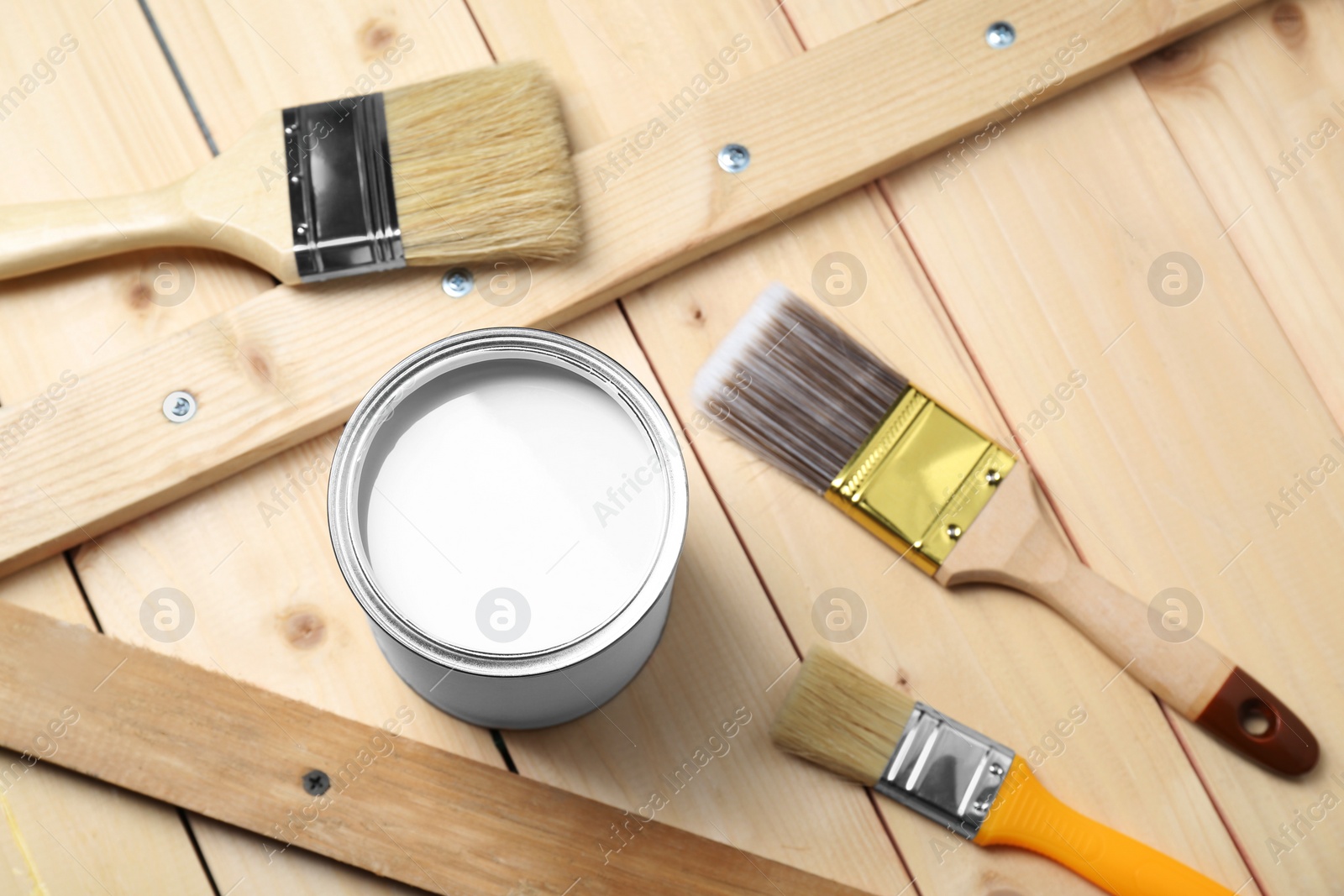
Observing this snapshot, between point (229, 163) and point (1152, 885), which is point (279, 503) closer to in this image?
point (229, 163)

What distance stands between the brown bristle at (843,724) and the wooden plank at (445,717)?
0.03 metres

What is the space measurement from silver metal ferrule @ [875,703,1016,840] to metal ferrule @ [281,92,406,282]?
642 mm

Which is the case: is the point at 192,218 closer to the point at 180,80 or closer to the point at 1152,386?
the point at 180,80

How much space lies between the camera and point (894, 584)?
3.59 ft

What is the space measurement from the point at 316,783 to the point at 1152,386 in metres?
0.88

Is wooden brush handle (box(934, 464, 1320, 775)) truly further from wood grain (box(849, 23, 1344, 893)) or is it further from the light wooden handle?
the light wooden handle

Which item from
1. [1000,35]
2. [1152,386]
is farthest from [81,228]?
[1152,386]

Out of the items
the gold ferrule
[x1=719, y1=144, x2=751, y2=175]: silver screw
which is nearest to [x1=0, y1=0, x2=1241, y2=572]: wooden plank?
[x1=719, y1=144, x2=751, y2=175]: silver screw

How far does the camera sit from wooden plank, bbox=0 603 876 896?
39.4 inches

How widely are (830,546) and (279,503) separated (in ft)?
1.71

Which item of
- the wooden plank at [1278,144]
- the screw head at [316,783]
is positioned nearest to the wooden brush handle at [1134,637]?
the wooden plank at [1278,144]

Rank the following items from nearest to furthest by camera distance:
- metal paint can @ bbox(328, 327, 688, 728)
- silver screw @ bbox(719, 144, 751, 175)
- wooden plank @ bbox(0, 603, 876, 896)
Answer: metal paint can @ bbox(328, 327, 688, 728) < wooden plank @ bbox(0, 603, 876, 896) < silver screw @ bbox(719, 144, 751, 175)

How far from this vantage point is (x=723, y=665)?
42.3 inches

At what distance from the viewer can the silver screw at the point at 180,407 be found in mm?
1039
